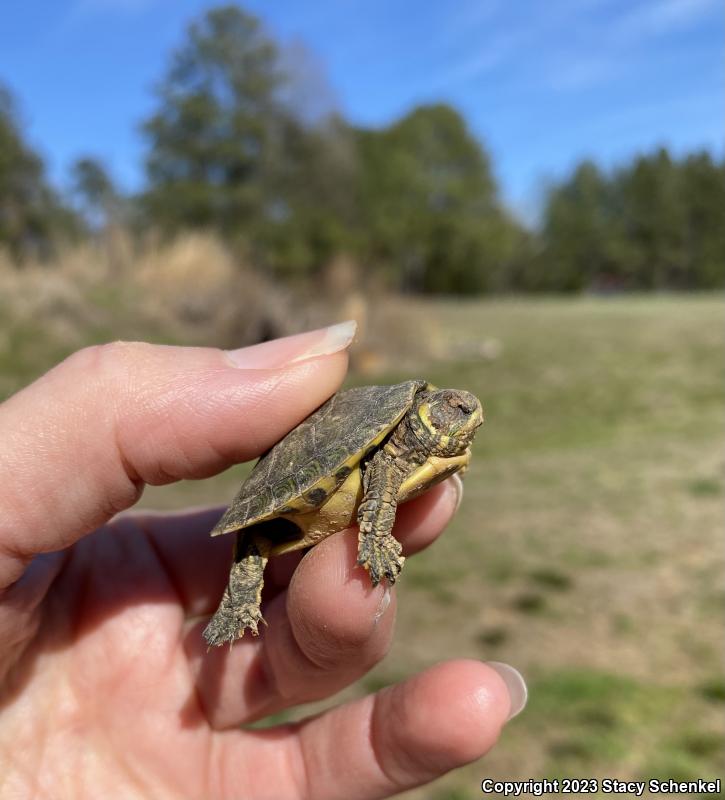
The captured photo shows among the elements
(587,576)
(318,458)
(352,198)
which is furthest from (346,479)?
(352,198)

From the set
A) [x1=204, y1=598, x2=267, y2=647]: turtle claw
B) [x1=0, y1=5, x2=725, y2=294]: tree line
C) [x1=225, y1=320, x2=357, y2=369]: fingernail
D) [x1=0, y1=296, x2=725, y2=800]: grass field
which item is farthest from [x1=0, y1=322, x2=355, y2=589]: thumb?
[x1=0, y1=5, x2=725, y2=294]: tree line

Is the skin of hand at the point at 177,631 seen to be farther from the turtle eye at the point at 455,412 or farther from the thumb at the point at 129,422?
the turtle eye at the point at 455,412

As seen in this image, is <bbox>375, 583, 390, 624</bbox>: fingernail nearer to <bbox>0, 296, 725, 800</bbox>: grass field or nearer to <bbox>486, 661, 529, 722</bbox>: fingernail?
<bbox>486, 661, 529, 722</bbox>: fingernail

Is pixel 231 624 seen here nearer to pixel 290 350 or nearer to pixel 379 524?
pixel 379 524

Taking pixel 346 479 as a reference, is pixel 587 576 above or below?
below

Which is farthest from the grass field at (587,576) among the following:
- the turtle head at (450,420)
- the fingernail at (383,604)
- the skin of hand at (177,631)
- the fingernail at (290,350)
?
the fingernail at (290,350)

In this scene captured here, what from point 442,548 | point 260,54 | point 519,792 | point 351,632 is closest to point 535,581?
point 442,548
